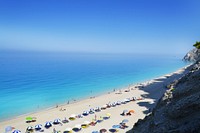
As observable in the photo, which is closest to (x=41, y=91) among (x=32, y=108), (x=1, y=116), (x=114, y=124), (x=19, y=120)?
(x=32, y=108)

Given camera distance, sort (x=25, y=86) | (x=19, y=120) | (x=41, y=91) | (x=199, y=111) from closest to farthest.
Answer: (x=199, y=111), (x=19, y=120), (x=41, y=91), (x=25, y=86)


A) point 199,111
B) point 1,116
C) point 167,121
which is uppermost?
point 199,111

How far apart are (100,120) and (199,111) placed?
23.0m

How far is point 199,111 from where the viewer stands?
9.12 m

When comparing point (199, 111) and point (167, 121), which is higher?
point (199, 111)

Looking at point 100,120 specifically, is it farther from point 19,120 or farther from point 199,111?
Result: point 199,111

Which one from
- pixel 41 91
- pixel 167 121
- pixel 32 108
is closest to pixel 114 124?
pixel 167 121

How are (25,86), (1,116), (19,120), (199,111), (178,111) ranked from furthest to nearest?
(25,86)
(1,116)
(19,120)
(178,111)
(199,111)

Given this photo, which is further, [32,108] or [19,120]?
[32,108]

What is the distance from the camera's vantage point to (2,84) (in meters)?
63.9

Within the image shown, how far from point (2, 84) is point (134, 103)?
48.5 m

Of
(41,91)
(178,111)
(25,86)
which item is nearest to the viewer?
(178,111)

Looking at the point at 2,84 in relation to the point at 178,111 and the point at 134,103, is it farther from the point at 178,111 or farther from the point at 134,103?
the point at 178,111

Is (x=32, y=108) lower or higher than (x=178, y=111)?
lower
